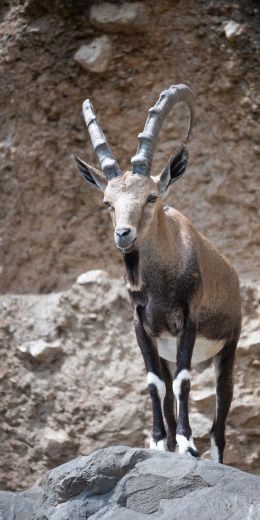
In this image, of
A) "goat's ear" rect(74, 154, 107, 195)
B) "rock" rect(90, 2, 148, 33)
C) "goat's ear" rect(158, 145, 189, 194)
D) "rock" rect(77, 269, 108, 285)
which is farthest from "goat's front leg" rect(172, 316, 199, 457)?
"rock" rect(90, 2, 148, 33)

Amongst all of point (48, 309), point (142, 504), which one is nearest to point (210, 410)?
point (48, 309)

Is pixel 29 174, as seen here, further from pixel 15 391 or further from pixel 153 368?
pixel 153 368

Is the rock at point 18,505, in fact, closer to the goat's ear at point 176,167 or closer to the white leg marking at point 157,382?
the white leg marking at point 157,382

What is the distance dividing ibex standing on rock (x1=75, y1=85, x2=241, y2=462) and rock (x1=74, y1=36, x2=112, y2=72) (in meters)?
3.82

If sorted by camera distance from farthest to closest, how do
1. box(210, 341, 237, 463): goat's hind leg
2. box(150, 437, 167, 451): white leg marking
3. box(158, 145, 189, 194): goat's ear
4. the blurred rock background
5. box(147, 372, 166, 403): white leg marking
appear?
1. the blurred rock background
2. box(210, 341, 237, 463): goat's hind leg
3. box(158, 145, 189, 194): goat's ear
4. box(147, 372, 166, 403): white leg marking
5. box(150, 437, 167, 451): white leg marking

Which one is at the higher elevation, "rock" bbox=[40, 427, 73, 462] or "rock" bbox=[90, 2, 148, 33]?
"rock" bbox=[90, 2, 148, 33]

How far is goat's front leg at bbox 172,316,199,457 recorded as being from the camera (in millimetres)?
8836

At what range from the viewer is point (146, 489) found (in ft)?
26.3

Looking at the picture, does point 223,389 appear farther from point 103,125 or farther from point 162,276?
point 103,125

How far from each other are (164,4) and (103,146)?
15.9ft

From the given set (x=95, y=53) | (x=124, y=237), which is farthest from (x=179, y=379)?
(x=95, y=53)

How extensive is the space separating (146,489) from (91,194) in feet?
22.1

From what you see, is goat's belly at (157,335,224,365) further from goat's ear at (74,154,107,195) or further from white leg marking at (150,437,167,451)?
goat's ear at (74,154,107,195)

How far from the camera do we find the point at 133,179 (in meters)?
9.13
